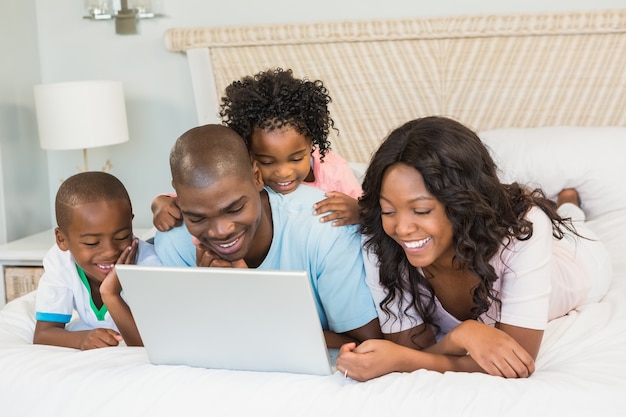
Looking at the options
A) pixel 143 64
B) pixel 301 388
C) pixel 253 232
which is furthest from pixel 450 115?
pixel 301 388

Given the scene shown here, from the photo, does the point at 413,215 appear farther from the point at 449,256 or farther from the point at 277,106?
the point at 277,106

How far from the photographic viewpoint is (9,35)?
3240 millimetres

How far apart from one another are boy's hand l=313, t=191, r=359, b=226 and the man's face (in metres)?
0.16

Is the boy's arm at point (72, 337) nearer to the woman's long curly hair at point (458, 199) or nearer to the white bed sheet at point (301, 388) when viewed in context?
the white bed sheet at point (301, 388)

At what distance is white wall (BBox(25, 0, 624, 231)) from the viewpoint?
320cm

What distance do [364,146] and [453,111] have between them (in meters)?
0.39

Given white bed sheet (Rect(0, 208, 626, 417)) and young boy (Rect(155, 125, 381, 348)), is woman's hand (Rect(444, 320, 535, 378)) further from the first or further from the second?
young boy (Rect(155, 125, 381, 348))

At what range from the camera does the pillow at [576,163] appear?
2.47m

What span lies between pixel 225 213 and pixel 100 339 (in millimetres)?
417

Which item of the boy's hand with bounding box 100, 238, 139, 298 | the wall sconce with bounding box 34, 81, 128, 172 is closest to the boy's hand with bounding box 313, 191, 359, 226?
the boy's hand with bounding box 100, 238, 139, 298

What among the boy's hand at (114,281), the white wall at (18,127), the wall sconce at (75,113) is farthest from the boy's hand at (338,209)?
the white wall at (18,127)

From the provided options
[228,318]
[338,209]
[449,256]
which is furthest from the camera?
[338,209]

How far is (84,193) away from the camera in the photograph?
5.53 feet

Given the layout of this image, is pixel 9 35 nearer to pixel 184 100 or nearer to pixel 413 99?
pixel 184 100
